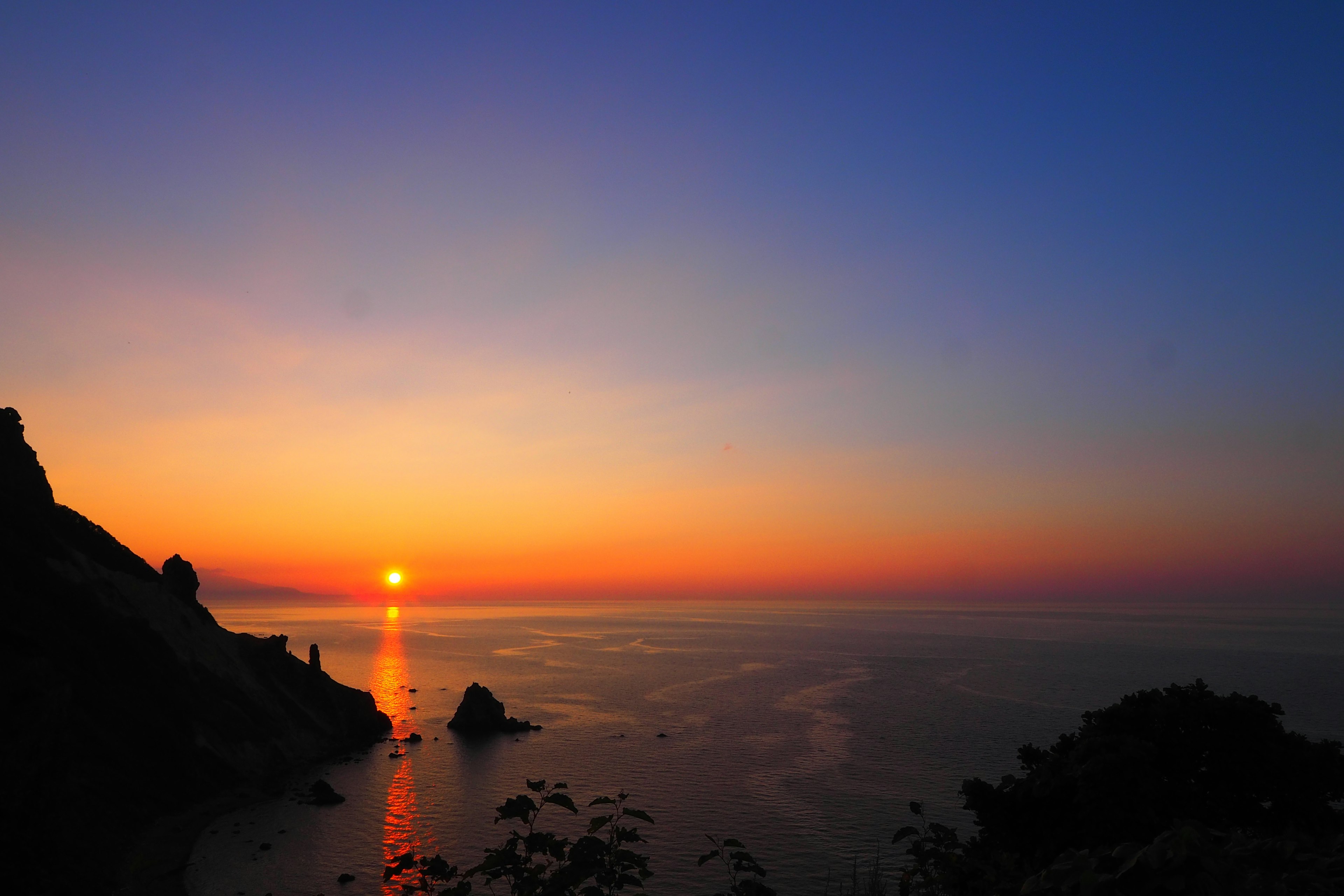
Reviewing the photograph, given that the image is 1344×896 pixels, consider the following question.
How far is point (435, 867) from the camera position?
11320 mm

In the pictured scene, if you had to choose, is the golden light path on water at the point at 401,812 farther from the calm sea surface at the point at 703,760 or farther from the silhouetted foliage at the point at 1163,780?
the silhouetted foliage at the point at 1163,780

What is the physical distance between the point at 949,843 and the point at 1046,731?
3774 inches

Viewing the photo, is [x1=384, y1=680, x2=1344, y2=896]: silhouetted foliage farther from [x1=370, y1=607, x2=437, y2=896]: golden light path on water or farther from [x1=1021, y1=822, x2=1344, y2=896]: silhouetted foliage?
[x1=370, y1=607, x2=437, y2=896]: golden light path on water

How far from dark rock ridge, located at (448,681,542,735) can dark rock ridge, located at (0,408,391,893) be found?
20.5 m

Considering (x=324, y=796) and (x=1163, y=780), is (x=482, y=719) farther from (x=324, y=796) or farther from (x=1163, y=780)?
(x=1163, y=780)

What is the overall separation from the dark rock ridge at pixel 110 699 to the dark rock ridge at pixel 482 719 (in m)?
20.5

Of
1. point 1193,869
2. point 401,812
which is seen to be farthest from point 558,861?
point 401,812

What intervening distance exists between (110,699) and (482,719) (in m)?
51.3

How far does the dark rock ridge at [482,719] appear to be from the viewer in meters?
101

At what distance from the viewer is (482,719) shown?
102 m

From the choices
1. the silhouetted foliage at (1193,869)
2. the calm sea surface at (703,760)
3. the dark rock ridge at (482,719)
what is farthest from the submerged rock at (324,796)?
the silhouetted foliage at (1193,869)

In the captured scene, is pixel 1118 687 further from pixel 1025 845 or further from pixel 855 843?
pixel 1025 845

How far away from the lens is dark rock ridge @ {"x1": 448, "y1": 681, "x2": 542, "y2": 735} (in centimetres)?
10112

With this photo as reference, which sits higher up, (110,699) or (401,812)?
(110,699)
